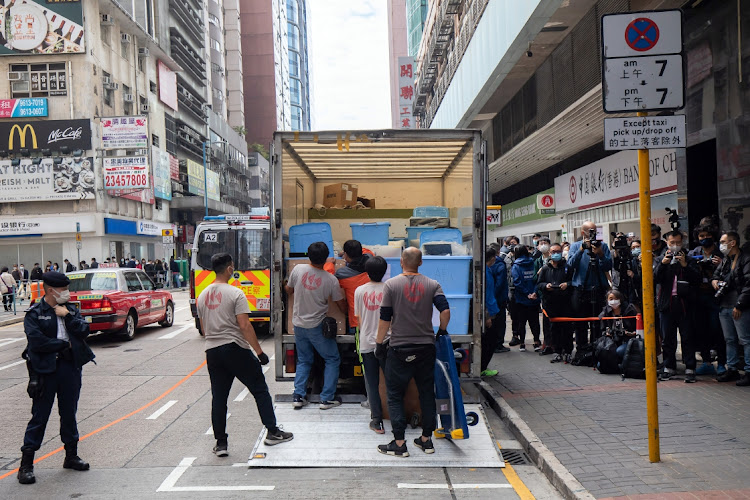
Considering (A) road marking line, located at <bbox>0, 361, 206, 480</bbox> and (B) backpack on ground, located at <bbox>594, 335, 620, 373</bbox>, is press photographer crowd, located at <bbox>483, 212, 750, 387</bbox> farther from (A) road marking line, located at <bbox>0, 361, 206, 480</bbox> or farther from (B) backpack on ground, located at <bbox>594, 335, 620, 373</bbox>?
(A) road marking line, located at <bbox>0, 361, 206, 480</bbox>

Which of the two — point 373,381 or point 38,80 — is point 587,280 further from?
point 38,80

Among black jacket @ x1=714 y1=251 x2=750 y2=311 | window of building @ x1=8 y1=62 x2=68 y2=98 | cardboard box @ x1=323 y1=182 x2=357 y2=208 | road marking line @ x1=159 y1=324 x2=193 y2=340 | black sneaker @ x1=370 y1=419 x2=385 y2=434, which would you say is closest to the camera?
black sneaker @ x1=370 y1=419 x2=385 y2=434

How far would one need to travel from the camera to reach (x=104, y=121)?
113 ft

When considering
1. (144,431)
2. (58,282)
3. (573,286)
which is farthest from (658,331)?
(58,282)

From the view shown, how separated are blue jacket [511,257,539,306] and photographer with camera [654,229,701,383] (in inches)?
123

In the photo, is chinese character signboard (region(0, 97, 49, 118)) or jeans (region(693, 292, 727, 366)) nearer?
jeans (region(693, 292, 727, 366))

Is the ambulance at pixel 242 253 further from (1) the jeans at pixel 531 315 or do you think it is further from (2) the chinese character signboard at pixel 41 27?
(2) the chinese character signboard at pixel 41 27

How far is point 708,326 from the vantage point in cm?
881

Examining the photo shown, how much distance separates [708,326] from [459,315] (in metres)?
3.63

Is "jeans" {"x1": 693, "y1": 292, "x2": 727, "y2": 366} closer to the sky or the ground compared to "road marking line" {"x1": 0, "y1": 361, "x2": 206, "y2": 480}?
closer to the sky

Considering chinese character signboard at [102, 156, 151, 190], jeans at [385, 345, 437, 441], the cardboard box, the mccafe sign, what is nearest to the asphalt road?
jeans at [385, 345, 437, 441]

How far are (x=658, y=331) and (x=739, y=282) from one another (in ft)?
5.48

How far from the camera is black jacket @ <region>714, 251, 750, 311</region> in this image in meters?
7.67

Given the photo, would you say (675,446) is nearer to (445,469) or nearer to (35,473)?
(445,469)
